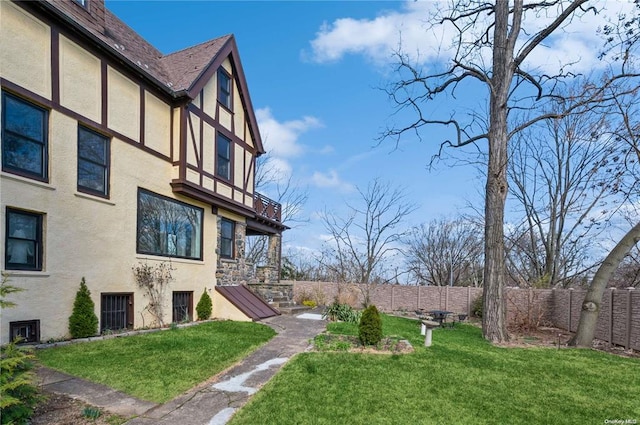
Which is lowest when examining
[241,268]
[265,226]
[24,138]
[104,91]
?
[241,268]

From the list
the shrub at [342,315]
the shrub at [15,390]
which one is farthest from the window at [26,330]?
the shrub at [342,315]

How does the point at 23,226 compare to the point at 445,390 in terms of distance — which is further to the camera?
the point at 23,226

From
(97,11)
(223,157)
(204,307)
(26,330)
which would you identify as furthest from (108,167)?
(204,307)

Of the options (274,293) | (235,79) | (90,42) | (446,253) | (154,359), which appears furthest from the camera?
(446,253)

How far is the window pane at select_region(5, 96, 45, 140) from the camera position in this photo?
632 centimetres

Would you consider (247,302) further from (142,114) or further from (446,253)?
(446,253)

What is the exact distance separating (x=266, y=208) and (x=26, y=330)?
1070 centimetres

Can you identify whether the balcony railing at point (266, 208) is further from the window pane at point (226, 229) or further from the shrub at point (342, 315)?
the shrub at point (342, 315)

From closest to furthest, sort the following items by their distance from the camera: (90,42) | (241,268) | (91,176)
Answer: (90,42)
(91,176)
(241,268)

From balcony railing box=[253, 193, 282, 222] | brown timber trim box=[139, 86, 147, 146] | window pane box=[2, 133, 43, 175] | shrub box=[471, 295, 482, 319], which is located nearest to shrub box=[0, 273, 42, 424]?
window pane box=[2, 133, 43, 175]

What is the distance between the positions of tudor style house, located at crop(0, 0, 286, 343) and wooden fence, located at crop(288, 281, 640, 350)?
5866 millimetres

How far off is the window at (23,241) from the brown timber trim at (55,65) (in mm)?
2266

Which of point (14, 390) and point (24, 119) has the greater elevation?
point (24, 119)

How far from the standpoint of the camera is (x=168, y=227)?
10305 mm
